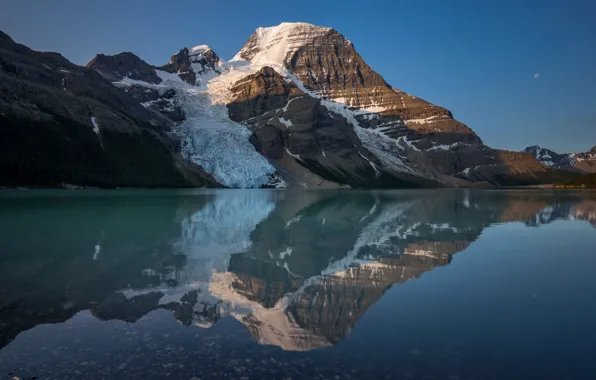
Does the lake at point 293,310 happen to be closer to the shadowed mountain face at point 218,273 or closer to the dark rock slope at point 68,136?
the shadowed mountain face at point 218,273

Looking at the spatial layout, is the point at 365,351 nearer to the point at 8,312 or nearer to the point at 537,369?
the point at 537,369

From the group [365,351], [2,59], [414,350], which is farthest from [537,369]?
[2,59]

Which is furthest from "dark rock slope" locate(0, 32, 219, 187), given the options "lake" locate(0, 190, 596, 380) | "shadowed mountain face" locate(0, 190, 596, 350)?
"lake" locate(0, 190, 596, 380)

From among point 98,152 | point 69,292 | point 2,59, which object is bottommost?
point 69,292

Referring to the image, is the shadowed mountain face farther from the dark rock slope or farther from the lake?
the dark rock slope

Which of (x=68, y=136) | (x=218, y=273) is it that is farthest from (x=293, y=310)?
(x=68, y=136)
